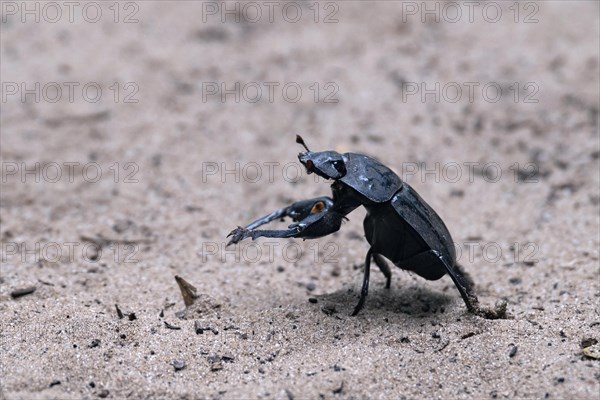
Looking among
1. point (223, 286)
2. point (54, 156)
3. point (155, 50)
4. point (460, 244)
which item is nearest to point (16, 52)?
point (155, 50)

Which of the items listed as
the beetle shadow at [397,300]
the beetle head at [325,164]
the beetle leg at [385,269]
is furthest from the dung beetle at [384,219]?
the beetle leg at [385,269]

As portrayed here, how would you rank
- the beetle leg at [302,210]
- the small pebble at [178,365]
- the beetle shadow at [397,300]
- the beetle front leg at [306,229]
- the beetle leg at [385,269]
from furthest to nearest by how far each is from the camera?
the beetle leg at [385,269] → the beetle shadow at [397,300] → the beetle leg at [302,210] → the beetle front leg at [306,229] → the small pebble at [178,365]

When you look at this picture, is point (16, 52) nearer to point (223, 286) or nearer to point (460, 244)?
point (223, 286)

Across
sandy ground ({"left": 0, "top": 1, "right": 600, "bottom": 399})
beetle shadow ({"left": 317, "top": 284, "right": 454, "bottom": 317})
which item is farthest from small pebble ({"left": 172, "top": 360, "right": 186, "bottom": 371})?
beetle shadow ({"left": 317, "top": 284, "right": 454, "bottom": 317})

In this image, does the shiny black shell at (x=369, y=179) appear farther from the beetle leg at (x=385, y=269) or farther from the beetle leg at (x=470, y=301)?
the beetle leg at (x=385, y=269)

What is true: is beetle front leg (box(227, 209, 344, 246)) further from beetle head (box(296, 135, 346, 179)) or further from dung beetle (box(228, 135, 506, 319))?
beetle head (box(296, 135, 346, 179))
